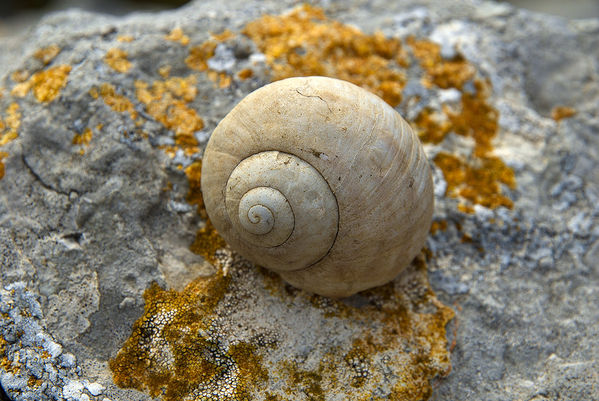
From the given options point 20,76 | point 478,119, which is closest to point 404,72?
point 478,119

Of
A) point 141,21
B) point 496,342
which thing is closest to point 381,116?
point 496,342

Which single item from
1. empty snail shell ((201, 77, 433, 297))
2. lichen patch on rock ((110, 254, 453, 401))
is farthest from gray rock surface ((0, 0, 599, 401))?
empty snail shell ((201, 77, 433, 297))

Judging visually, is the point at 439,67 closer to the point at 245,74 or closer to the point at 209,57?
the point at 245,74

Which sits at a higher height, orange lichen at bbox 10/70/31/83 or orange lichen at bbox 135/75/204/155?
orange lichen at bbox 10/70/31/83

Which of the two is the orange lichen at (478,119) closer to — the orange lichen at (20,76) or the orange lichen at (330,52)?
the orange lichen at (330,52)

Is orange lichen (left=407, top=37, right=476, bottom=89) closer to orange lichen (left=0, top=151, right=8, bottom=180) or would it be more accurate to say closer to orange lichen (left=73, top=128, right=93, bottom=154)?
orange lichen (left=73, top=128, right=93, bottom=154)
